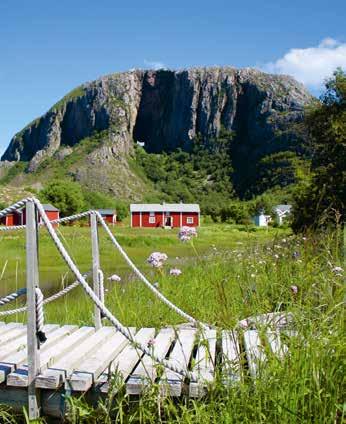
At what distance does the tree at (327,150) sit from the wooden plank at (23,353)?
13.5m

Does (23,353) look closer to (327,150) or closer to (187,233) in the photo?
(187,233)

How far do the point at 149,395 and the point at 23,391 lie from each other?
83 cm

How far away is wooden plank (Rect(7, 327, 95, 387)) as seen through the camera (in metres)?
3.07

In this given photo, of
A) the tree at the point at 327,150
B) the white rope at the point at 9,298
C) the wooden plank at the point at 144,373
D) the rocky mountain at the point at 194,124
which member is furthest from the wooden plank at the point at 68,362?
the rocky mountain at the point at 194,124

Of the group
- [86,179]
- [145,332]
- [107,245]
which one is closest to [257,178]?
[86,179]

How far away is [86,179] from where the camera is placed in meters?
146

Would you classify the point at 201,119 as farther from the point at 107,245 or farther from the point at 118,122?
the point at 107,245

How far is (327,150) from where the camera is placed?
1870 centimetres

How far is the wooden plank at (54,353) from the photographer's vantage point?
10.1ft

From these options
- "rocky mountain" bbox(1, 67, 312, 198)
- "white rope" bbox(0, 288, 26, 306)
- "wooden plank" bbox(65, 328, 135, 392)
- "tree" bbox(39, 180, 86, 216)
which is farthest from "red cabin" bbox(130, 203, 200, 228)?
"white rope" bbox(0, 288, 26, 306)

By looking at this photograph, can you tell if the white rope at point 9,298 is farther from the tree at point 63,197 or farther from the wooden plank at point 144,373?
the tree at point 63,197

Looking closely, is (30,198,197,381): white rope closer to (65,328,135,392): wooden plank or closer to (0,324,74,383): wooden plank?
(65,328,135,392): wooden plank

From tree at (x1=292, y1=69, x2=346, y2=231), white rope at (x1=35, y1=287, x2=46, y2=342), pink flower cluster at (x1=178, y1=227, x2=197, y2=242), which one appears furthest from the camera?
tree at (x1=292, y1=69, x2=346, y2=231)

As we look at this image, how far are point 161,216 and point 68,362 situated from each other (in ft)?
258
